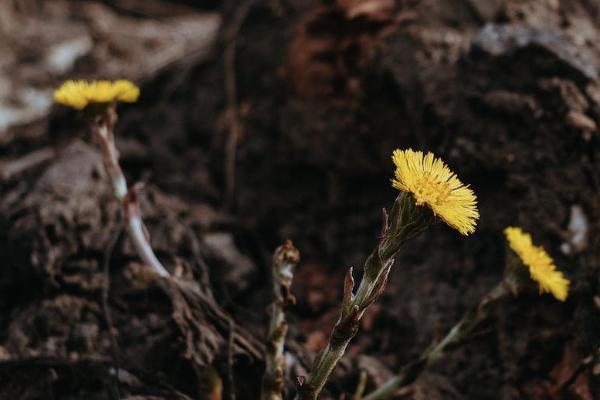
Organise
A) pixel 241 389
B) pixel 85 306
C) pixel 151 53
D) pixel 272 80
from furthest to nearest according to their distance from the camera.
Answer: pixel 151 53 → pixel 272 80 → pixel 85 306 → pixel 241 389

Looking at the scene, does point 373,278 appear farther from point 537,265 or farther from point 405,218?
point 537,265

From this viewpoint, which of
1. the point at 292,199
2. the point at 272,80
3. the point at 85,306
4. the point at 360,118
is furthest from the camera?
the point at 272,80

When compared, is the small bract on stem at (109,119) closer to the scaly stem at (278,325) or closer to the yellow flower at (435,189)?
the scaly stem at (278,325)

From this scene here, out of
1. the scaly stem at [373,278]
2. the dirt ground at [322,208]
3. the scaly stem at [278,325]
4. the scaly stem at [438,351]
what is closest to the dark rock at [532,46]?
the dirt ground at [322,208]

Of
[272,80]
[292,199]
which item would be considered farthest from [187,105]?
[292,199]

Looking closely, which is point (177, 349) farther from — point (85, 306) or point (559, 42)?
point (559, 42)

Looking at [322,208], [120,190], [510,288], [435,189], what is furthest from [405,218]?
[322,208]

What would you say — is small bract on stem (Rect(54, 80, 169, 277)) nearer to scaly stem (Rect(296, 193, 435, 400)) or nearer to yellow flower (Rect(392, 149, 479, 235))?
scaly stem (Rect(296, 193, 435, 400))
